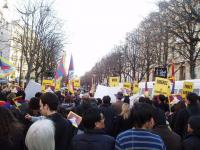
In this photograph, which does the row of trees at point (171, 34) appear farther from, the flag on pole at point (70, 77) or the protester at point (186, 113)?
the protester at point (186, 113)

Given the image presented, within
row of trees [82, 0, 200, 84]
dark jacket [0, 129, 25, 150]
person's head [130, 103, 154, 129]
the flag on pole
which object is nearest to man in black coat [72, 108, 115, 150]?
person's head [130, 103, 154, 129]

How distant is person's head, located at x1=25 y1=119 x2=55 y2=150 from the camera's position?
501 cm

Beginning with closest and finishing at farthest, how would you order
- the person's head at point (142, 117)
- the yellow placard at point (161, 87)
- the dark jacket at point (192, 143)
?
the person's head at point (142, 117), the dark jacket at point (192, 143), the yellow placard at point (161, 87)

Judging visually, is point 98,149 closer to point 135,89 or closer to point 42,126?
point 42,126

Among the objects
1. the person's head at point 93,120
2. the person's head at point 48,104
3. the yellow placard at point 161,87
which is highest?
the yellow placard at point 161,87

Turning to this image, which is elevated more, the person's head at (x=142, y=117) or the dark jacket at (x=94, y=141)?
the person's head at (x=142, y=117)

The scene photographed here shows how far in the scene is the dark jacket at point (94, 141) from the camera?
18.2 ft

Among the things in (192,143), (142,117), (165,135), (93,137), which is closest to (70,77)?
(165,135)

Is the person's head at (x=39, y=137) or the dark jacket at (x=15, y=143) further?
the person's head at (x=39, y=137)

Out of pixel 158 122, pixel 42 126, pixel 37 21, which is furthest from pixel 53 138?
pixel 37 21

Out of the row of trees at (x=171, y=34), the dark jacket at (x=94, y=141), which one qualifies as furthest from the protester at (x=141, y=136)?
the row of trees at (x=171, y=34)

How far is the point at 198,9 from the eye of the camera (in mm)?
36594

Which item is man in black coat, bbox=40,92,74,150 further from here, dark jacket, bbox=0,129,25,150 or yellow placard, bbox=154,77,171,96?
yellow placard, bbox=154,77,171,96

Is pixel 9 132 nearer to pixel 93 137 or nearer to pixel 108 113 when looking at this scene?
pixel 93 137
